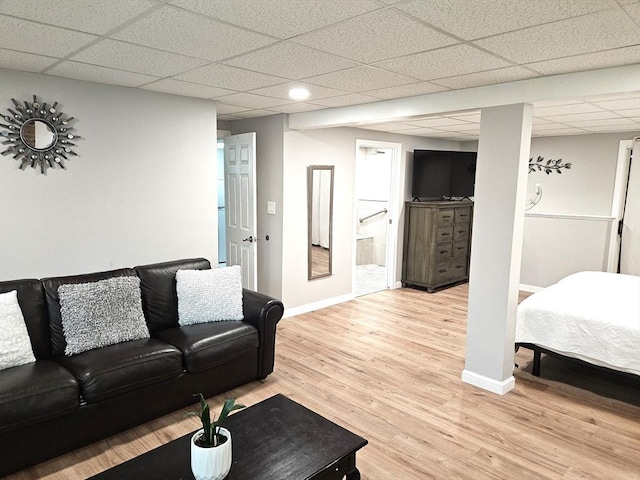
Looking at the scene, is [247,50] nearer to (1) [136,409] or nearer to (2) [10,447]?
(1) [136,409]

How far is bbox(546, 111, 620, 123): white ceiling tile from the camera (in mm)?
3993

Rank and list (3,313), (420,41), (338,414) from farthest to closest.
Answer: (338,414), (3,313), (420,41)

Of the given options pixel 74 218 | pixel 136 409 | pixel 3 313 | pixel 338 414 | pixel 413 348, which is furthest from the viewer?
pixel 413 348

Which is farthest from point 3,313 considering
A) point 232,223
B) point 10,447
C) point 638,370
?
point 638,370

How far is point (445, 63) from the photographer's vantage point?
8.11 ft

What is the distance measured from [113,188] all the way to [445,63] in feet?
8.44

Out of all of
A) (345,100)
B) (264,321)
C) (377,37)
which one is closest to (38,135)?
(264,321)

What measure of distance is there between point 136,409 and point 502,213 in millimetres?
2788

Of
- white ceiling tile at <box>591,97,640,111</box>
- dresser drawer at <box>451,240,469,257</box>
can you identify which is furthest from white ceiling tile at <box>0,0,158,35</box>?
dresser drawer at <box>451,240,469,257</box>

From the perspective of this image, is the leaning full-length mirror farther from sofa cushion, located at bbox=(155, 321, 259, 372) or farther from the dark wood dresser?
sofa cushion, located at bbox=(155, 321, 259, 372)

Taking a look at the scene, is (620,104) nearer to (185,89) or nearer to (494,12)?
(494,12)

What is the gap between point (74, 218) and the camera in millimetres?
3166

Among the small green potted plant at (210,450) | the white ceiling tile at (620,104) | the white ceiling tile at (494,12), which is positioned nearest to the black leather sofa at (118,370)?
the small green potted plant at (210,450)

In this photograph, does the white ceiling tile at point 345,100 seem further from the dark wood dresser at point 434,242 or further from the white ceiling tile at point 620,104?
the dark wood dresser at point 434,242
